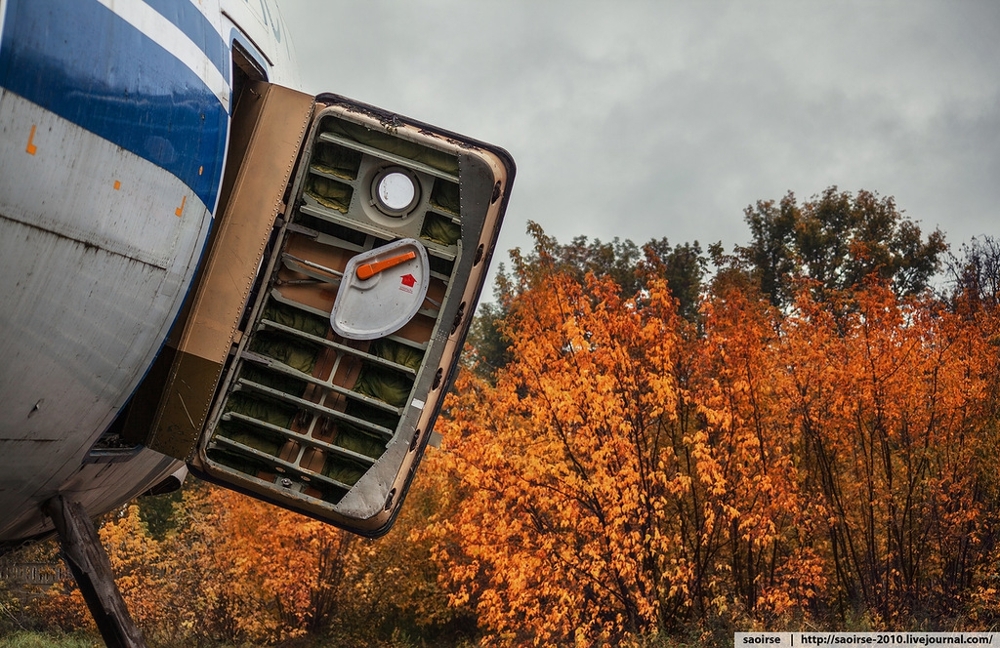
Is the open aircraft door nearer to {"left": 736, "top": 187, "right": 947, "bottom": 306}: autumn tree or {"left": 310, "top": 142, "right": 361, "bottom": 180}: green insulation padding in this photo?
{"left": 310, "top": 142, "right": 361, "bottom": 180}: green insulation padding

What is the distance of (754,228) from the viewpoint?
1561 inches

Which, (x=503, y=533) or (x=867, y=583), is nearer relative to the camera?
(x=503, y=533)

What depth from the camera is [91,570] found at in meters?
6.12

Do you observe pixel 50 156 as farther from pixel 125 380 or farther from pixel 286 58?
pixel 286 58

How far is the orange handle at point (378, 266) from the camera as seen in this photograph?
22.3 ft

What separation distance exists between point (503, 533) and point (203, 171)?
28.9 feet

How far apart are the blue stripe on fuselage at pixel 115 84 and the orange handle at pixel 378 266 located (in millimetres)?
1332

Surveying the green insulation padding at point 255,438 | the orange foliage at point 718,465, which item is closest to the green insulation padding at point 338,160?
the green insulation padding at point 255,438

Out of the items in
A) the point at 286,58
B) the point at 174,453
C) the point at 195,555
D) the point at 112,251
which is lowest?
the point at 195,555

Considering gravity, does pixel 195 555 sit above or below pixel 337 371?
below

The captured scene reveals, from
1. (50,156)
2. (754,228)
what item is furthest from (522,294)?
(754,228)

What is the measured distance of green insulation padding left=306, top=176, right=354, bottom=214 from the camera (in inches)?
274

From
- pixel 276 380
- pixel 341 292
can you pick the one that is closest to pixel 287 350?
pixel 276 380

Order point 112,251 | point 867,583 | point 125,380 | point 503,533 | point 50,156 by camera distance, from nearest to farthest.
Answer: point 50,156 → point 112,251 → point 125,380 → point 503,533 → point 867,583
